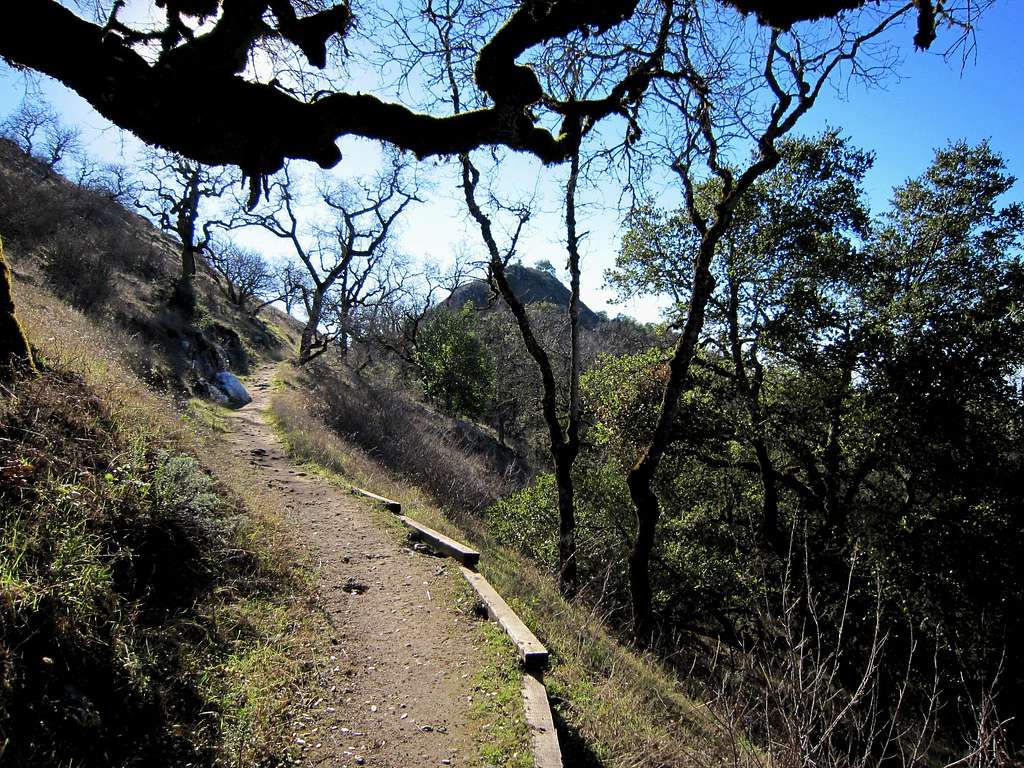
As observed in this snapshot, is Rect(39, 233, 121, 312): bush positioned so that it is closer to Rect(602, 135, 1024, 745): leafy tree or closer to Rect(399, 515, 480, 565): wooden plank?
Rect(399, 515, 480, 565): wooden plank

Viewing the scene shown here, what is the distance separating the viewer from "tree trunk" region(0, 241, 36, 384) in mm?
4062

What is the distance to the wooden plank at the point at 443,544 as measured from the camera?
20.9ft

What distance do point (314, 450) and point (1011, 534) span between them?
11.1 m

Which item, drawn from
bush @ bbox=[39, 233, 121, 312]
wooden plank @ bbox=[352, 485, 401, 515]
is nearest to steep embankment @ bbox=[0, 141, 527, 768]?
wooden plank @ bbox=[352, 485, 401, 515]

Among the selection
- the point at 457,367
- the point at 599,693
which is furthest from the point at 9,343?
the point at 457,367

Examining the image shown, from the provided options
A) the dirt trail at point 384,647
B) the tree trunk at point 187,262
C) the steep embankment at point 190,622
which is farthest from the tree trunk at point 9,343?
the tree trunk at point 187,262

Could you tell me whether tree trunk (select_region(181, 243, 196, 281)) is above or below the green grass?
above

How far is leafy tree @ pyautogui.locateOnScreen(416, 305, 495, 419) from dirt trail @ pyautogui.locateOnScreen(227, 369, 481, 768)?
59.4ft

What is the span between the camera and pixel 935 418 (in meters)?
7.35

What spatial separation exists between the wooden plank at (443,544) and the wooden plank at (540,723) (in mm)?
2284

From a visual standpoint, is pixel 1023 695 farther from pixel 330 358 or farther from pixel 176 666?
pixel 330 358

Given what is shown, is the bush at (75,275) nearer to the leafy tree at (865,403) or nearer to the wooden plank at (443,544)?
the wooden plank at (443,544)

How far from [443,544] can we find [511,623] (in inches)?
81.6

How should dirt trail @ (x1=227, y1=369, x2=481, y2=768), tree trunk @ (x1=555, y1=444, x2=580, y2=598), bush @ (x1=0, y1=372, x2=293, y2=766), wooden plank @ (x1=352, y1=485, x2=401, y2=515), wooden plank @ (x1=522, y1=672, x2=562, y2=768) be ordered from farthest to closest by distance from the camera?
tree trunk @ (x1=555, y1=444, x2=580, y2=598) < wooden plank @ (x1=352, y1=485, x2=401, y2=515) < dirt trail @ (x1=227, y1=369, x2=481, y2=768) < wooden plank @ (x1=522, y1=672, x2=562, y2=768) < bush @ (x1=0, y1=372, x2=293, y2=766)
